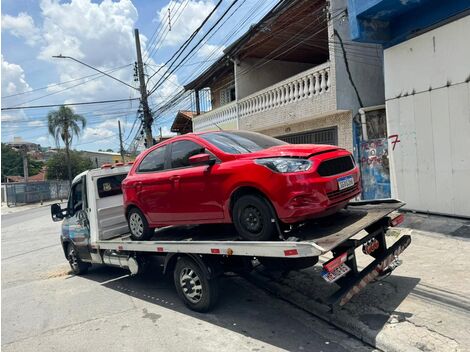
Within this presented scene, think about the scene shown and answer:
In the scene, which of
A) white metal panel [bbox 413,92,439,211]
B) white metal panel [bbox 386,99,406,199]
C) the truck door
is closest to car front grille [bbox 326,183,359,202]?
white metal panel [bbox 413,92,439,211]

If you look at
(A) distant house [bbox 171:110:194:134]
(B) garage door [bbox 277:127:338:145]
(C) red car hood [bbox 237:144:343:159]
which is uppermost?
(A) distant house [bbox 171:110:194:134]

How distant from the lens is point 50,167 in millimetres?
57250

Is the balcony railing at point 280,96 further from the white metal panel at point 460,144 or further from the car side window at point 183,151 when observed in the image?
the car side window at point 183,151

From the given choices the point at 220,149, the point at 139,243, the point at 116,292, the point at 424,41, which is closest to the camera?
the point at 220,149

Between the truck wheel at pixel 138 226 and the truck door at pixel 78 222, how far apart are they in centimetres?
144

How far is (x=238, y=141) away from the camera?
5285 millimetres

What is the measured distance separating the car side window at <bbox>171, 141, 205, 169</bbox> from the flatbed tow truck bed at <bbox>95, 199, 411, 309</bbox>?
1.00 m

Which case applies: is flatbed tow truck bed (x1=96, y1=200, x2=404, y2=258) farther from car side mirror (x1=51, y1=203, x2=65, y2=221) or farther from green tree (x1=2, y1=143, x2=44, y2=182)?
green tree (x1=2, y1=143, x2=44, y2=182)

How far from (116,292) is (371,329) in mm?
4127

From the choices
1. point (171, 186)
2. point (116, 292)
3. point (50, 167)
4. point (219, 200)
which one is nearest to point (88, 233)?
point (116, 292)

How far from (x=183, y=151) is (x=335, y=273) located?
8.81 ft

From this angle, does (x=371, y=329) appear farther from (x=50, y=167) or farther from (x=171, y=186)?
(x=50, y=167)

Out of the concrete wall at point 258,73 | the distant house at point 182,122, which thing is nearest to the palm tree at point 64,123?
the distant house at point 182,122

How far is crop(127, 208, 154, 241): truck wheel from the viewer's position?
6.24 metres
